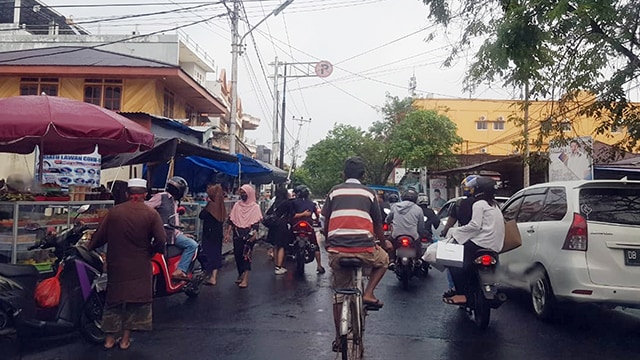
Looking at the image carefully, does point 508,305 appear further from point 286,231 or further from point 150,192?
point 150,192

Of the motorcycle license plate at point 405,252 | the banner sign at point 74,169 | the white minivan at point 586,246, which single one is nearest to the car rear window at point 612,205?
the white minivan at point 586,246

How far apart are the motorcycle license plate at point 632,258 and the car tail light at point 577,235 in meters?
0.43

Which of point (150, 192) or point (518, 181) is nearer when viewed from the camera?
point (150, 192)

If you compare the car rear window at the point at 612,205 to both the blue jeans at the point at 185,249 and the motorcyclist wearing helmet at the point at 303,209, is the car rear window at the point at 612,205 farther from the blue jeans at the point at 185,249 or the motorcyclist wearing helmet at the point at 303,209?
the motorcyclist wearing helmet at the point at 303,209

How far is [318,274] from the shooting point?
11.4m

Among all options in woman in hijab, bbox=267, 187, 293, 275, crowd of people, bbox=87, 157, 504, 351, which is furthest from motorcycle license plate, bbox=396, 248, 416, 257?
crowd of people, bbox=87, 157, 504, 351

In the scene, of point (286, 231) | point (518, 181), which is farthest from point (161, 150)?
point (518, 181)

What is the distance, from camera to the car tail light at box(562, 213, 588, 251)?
654 cm

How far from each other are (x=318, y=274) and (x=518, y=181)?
1492 centimetres

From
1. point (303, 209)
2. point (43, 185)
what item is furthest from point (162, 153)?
point (43, 185)

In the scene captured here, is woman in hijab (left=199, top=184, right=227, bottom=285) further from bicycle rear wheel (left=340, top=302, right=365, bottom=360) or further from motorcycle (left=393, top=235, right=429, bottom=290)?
bicycle rear wheel (left=340, top=302, right=365, bottom=360)

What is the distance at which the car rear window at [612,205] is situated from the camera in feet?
21.8

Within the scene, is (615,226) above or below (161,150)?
below

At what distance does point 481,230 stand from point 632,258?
1595 millimetres
